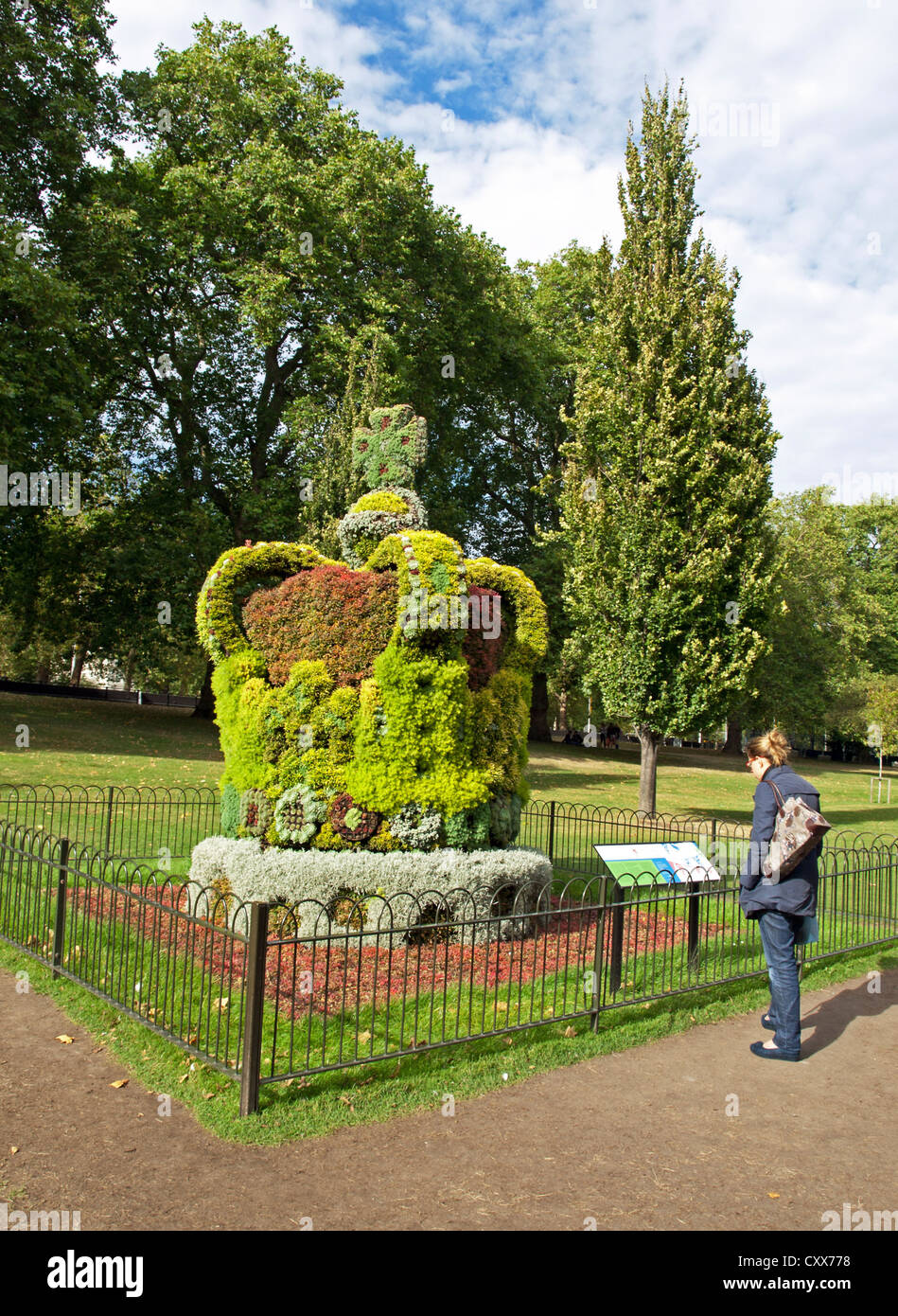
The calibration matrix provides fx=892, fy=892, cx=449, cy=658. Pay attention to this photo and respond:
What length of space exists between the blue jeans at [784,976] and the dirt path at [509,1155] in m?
0.20

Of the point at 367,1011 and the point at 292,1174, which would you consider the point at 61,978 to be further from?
the point at 292,1174

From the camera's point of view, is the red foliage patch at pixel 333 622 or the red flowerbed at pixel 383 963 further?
the red foliage patch at pixel 333 622

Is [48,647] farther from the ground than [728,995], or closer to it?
farther from the ground

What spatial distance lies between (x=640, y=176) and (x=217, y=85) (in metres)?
13.0

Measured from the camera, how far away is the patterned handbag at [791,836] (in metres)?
5.62

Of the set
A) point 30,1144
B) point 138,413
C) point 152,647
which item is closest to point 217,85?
point 138,413

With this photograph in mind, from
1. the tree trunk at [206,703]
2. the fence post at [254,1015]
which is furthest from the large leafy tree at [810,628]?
the fence post at [254,1015]

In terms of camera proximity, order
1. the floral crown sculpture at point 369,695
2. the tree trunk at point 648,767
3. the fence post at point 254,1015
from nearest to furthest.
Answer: the fence post at point 254,1015 → the floral crown sculpture at point 369,695 → the tree trunk at point 648,767

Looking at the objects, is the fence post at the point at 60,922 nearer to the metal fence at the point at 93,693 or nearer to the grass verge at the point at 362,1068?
the grass verge at the point at 362,1068

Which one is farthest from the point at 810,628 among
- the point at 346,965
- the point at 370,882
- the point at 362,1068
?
the point at 362,1068

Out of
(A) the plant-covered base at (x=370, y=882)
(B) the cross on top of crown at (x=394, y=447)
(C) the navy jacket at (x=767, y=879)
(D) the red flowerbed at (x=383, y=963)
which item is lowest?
(D) the red flowerbed at (x=383, y=963)

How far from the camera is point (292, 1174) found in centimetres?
404

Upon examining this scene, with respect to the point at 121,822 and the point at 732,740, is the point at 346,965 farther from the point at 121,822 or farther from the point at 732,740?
the point at 732,740

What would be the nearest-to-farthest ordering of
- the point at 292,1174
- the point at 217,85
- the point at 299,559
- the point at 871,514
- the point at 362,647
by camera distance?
the point at 292,1174
the point at 362,647
the point at 299,559
the point at 217,85
the point at 871,514
